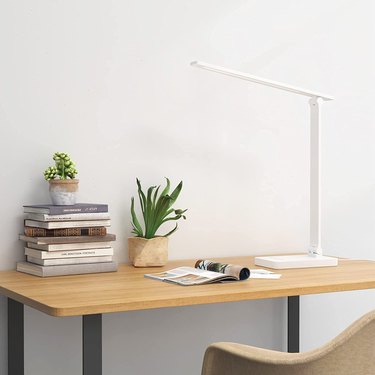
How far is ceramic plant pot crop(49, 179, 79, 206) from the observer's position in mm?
2178

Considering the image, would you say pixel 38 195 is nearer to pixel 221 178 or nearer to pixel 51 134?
pixel 51 134

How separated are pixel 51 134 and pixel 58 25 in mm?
356

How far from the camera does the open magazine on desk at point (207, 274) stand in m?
1.97

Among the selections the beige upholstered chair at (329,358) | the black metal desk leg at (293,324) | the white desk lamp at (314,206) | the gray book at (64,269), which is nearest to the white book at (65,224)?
the gray book at (64,269)

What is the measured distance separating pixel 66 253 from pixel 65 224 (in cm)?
9

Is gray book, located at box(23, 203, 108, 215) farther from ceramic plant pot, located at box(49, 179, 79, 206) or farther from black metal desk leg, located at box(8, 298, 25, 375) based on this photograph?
black metal desk leg, located at box(8, 298, 25, 375)

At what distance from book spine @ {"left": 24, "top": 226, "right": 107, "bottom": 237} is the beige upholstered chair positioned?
72 cm

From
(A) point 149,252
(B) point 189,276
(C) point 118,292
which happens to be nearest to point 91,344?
(C) point 118,292

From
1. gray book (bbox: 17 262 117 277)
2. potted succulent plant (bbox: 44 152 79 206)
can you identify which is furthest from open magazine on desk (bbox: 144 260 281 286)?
potted succulent plant (bbox: 44 152 79 206)

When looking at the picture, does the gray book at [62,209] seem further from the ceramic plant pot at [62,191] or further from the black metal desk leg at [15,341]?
the black metal desk leg at [15,341]

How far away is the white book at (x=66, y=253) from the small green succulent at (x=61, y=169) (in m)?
0.24

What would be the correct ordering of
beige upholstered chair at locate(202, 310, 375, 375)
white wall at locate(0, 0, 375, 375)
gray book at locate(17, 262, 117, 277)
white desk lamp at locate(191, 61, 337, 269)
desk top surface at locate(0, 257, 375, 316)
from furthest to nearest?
white desk lamp at locate(191, 61, 337, 269)
white wall at locate(0, 0, 375, 375)
gray book at locate(17, 262, 117, 277)
desk top surface at locate(0, 257, 375, 316)
beige upholstered chair at locate(202, 310, 375, 375)

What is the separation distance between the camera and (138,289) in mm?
1857

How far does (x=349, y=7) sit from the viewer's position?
117 inches
